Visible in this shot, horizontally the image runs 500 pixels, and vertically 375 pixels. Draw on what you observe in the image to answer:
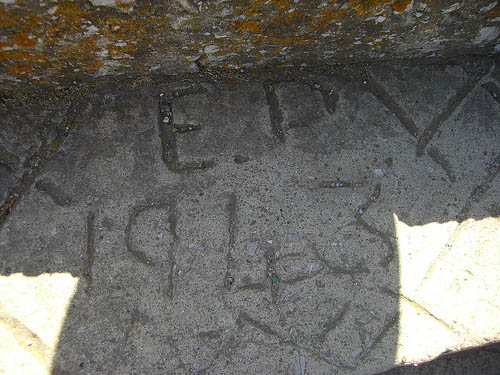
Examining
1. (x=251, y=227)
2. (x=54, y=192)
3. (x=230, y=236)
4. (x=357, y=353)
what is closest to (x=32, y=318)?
(x=54, y=192)

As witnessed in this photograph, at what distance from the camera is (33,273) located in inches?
70.5

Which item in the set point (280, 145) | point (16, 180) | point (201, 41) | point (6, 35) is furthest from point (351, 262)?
point (6, 35)

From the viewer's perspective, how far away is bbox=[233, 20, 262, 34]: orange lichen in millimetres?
1724

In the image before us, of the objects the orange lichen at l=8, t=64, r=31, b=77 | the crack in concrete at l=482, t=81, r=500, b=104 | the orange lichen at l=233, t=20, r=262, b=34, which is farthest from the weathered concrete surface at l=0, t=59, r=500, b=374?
the orange lichen at l=233, t=20, r=262, b=34

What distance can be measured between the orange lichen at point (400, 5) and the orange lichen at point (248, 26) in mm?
611

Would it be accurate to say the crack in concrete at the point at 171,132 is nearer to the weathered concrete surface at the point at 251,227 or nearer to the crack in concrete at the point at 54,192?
the weathered concrete surface at the point at 251,227

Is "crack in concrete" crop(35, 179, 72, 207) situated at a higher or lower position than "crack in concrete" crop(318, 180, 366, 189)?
higher

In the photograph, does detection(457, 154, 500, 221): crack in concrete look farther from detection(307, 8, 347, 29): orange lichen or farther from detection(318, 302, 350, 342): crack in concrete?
detection(307, 8, 347, 29): orange lichen

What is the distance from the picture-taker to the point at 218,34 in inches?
69.6

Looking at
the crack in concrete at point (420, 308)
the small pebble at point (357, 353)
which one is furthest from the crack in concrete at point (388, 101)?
the small pebble at point (357, 353)

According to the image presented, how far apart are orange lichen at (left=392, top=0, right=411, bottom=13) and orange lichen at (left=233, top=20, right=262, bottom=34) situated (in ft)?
2.00

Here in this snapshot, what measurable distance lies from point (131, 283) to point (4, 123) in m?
0.99

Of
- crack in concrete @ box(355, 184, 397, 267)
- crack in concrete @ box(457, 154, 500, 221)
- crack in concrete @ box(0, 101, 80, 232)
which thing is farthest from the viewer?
crack in concrete @ box(457, 154, 500, 221)

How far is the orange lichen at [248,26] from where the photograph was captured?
1.72 metres
